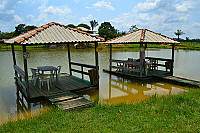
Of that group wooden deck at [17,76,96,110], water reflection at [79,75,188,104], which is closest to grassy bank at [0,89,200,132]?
wooden deck at [17,76,96,110]

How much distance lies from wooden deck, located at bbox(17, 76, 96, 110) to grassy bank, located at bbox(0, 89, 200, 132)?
1.62 ft

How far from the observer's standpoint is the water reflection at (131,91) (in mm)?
7264

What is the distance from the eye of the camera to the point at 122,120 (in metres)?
4.35

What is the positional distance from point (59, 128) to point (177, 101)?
4.07 metres

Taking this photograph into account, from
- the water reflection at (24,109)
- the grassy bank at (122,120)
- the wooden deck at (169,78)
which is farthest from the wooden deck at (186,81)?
the water reflection at (24,109)

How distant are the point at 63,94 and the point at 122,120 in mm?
3139

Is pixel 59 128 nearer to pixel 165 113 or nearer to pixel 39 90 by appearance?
pixel 165 113

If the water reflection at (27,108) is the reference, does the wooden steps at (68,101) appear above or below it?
above

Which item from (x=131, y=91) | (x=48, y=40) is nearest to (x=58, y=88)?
(x=48, y=40)

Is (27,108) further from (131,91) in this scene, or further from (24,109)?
(131,91)

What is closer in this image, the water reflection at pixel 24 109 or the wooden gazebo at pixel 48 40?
the water reflection at pixel 24 109

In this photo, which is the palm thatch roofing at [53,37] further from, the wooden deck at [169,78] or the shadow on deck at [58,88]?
the wooden deck at [169,78]

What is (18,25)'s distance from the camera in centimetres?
6072

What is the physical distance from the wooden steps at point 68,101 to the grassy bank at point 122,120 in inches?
11.9
